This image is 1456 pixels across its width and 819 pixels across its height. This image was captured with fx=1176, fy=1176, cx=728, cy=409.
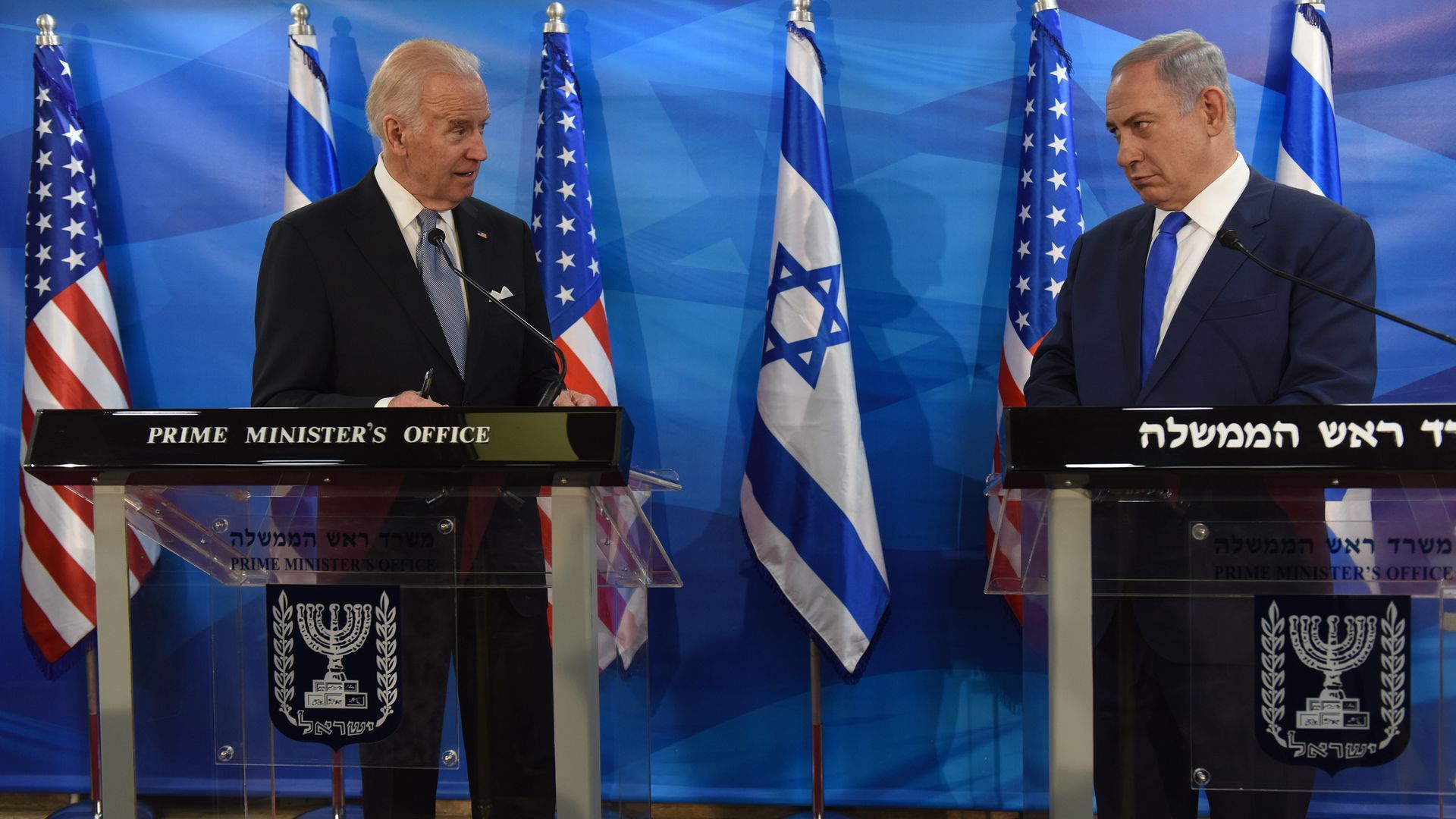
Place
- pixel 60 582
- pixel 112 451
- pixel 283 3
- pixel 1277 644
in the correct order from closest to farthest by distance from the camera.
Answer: pixel 1277 644
pixel 112 451
pixel 60 582
pixel 283 3

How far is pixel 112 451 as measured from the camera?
152 cm

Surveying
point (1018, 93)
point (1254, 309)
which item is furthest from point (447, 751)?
point (1018, 93)

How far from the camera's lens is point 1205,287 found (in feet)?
6.70

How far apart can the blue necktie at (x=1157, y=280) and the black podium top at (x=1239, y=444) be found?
0.69 meters

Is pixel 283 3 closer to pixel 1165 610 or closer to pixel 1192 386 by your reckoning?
pixel 1192 386

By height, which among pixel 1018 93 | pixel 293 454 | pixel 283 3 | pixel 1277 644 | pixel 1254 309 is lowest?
pixel 1277 644

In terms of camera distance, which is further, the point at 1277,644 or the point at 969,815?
the point at 969,815

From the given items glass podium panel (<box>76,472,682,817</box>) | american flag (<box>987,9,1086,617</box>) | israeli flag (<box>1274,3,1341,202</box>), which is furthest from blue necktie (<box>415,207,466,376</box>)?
israeli flag (<box>1274,3,1341,202</box>)

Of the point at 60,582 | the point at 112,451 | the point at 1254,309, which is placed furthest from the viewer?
the point at 60,582

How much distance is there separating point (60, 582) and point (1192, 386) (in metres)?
3.10

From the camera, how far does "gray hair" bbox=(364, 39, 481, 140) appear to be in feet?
Result: 7.34

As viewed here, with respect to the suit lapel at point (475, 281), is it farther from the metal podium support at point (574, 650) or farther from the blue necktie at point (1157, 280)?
the blue necktie at point (1157, 280)

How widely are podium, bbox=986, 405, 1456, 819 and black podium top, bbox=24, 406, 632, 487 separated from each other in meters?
0.53

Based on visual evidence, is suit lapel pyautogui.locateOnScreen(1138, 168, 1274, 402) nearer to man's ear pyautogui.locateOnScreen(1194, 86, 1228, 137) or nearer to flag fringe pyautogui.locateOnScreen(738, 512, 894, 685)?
man's ear pyautogui.locateOnScreen(1194, 86, 1228, 137)
